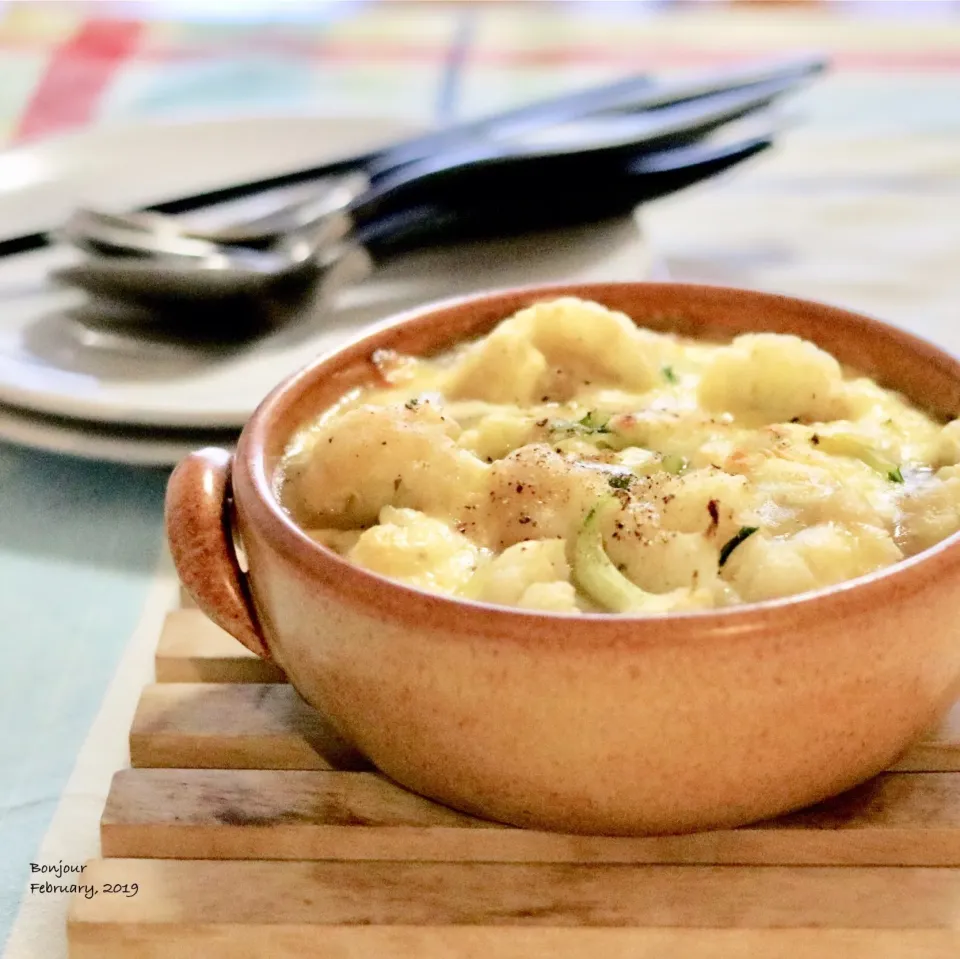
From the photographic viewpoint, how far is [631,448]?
0.84 metres

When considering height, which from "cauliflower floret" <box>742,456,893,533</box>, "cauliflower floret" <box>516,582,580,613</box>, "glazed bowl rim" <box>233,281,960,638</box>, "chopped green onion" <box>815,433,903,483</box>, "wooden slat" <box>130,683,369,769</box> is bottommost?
"wooden slat" <box>130,683,369,769</box>

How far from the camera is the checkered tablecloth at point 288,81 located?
1021 millimetres

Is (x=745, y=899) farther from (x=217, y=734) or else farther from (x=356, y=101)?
(x=356, y=101)

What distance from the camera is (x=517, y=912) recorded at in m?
0.67

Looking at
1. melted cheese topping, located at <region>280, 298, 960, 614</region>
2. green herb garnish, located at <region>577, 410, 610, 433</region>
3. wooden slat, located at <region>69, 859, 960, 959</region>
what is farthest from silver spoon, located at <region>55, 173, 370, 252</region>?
wooden slat, located at <region>69, 859, 960, 959</region>

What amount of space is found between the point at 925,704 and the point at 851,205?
43.8 inches

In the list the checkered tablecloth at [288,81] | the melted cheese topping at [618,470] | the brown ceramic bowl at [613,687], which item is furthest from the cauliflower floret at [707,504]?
the checkered tablecloth at [288,81]

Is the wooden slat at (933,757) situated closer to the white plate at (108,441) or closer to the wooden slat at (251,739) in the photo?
the wooden slat at (251,739)

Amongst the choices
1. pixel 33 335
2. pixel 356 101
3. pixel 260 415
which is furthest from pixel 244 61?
pixel 260 415

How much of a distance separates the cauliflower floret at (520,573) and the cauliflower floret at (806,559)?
10cm

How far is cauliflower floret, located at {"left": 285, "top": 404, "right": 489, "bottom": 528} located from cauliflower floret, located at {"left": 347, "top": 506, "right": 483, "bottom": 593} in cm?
4

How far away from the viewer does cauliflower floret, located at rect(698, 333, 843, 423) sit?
2.86 ft

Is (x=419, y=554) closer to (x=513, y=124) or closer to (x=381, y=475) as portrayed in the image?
(x=381, y=475)

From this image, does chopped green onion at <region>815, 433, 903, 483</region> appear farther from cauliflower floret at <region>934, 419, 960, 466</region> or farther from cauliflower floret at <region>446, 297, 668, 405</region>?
cauliflower floret at <region>446, 297, 668, 405</region>
